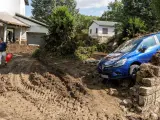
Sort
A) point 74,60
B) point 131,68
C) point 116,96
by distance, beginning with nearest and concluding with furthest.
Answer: point 116,96, point 131,68, point 74,60

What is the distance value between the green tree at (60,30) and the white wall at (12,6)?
16400 millimetres

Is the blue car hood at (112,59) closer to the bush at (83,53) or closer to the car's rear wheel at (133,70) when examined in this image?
the car's rear wheel at (133,70)

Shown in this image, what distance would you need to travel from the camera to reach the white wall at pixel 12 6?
1203 inches

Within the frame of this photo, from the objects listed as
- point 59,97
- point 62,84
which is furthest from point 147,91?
point 62,84

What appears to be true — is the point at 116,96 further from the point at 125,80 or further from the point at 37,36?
the point at 37,36

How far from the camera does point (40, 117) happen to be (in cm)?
628

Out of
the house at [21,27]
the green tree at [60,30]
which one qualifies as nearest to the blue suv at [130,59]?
the green tree at [60,30]

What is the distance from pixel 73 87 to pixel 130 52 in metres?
2.46

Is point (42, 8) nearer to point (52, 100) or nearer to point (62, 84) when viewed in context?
point (62, 84)

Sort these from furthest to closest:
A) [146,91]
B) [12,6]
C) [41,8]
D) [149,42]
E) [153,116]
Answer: [41,8], [12,6], [149,42], [146,91], [153,116]

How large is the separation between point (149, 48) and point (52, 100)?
4250 millimetres

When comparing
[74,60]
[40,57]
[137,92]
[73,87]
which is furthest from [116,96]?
[40,57]

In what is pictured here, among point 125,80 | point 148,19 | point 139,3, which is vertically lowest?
point 125,80

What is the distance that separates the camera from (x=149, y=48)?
9.33 metres
